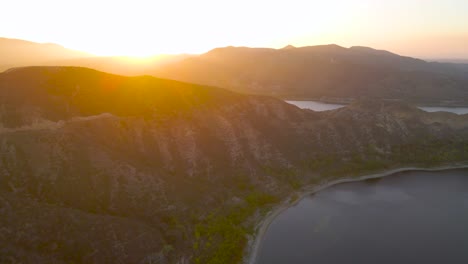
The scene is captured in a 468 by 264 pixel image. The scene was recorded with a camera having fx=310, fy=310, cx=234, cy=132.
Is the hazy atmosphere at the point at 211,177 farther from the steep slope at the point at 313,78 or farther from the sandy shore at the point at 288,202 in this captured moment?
the steep slope at the point at 313,78

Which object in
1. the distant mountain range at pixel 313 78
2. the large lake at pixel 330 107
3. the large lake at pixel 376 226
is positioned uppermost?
the distant mountain range at pixel 313 78

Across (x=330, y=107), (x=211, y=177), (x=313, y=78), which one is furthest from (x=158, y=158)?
(x=313, y=78)

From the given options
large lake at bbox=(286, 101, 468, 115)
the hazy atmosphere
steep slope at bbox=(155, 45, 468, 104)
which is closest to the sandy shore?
the hazy atmosphere

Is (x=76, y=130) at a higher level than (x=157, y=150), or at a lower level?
higher

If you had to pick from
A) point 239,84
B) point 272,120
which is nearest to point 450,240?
point 272,120

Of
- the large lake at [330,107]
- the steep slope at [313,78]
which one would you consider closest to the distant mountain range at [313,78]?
the steep slope at [313,78]

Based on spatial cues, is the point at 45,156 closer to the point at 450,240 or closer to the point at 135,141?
the point at 135,141
